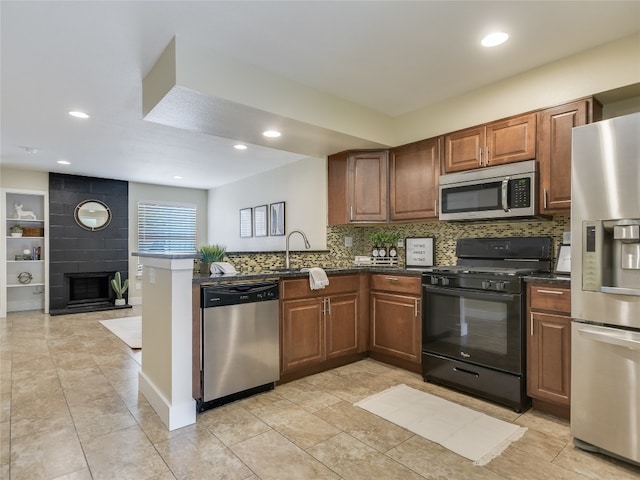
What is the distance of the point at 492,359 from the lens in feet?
8.80

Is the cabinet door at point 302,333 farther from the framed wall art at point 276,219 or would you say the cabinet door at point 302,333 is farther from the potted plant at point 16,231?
the potted plant at point 16,231

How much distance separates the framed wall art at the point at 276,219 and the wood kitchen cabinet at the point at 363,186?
1576 mm

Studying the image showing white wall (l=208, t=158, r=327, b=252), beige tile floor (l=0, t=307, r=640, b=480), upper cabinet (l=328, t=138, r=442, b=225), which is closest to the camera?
beige tile floor (l=0, t=307, r=640, b=480)

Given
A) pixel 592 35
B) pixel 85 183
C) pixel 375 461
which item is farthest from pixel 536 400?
pixel 85 183

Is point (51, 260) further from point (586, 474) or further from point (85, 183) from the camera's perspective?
point (586, 474)

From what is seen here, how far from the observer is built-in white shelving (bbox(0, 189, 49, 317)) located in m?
6.24

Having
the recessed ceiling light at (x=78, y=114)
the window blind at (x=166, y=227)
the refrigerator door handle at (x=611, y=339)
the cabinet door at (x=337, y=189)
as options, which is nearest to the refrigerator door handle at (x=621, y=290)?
the refrigerator door handle at (x=611, y=339)

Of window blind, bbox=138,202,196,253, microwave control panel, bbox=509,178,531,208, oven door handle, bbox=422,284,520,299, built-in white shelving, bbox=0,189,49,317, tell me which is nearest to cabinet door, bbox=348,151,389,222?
oven door handle, bbox=422,284,520,299

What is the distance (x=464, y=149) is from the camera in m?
3.21

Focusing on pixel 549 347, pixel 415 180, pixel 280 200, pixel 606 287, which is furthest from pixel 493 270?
pixel 280 200

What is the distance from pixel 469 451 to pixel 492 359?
0.84 metres

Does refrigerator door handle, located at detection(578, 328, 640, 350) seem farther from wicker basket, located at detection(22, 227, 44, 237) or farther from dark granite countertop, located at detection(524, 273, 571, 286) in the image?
wicker basket, located at detection(22, 227, 44, 237)

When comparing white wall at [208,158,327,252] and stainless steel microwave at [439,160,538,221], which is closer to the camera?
stainless steel microwave at [439,160,538,221]

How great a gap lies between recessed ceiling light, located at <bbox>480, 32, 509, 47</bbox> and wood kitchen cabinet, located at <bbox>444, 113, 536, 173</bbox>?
0.69m
